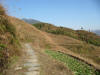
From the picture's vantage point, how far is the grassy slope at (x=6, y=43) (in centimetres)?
472

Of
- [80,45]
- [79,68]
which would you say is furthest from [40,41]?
[79,68]

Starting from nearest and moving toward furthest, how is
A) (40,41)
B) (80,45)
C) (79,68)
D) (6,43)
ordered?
1. (79,68)
2. (6,43)
3. (80,45)
4. (40,41)

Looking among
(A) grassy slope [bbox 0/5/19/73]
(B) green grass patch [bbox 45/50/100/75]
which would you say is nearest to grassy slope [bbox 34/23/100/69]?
(B) green grass patch [bbox 45/50/100/75]

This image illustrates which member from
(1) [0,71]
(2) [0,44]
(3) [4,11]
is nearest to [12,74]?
(1) [0,71]

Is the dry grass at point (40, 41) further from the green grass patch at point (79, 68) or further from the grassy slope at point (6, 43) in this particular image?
the grassy slope at point (6, 43)

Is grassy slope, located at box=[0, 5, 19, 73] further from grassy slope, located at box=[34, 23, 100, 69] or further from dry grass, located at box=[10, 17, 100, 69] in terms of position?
grassy slope, located at box=[34, 23, 100, 69]

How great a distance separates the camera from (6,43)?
5.88 metres

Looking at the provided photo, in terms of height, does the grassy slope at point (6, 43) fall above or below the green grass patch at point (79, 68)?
above

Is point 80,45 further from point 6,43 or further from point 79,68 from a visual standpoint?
point 6,43

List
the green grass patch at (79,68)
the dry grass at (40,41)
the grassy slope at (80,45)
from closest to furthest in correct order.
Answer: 1. the green grass patch at (79,68)
2. the dry grass at (40,41)
3. the grassy slope at (80,45)

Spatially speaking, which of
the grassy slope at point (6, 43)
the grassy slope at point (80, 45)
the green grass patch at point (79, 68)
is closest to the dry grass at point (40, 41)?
the grassy slope at point (80, 45)

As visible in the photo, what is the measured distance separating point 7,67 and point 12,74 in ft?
1.69

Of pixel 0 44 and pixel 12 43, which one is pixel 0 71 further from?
pixel 12 43

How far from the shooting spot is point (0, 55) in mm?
4785
